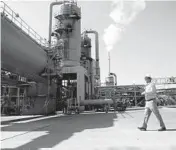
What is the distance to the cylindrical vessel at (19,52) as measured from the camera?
1241cm

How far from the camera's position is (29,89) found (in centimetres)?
2155

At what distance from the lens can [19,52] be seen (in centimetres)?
1395

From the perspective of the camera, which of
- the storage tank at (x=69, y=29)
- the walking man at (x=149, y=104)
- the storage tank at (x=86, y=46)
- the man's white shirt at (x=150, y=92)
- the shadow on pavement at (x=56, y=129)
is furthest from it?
the storage tank at (x=86, y=46)

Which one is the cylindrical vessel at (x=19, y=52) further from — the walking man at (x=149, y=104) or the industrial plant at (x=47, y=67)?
the walking man at (x=149, y=104)

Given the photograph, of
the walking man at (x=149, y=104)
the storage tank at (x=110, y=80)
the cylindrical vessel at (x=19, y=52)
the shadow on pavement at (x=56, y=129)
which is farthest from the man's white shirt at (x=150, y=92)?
the storage tank at (x=110, y=80)

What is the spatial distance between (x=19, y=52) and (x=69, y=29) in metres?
16.9

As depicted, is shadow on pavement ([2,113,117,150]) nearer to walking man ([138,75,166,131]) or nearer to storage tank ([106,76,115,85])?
walking man ([138,75,166,131])

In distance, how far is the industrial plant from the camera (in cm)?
1386

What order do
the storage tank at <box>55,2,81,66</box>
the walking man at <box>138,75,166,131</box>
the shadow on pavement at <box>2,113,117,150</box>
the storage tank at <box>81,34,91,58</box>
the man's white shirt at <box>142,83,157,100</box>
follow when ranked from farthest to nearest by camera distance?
the storage tank at <box>81,34,91,58</box>, the storage tank at <box>55,2,81,66</box>, the man's white shirt at <box>142,83,157,100</box>, the walking man at <box>138,75,166,131</box>, the shadow on pavement at <box>2,113,117,150</box>

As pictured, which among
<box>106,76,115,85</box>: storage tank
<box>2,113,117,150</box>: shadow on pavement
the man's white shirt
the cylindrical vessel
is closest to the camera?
<box>2,113,117,150</box>: shadow on pavement

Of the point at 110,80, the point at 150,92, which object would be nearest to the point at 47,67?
the point at 150,92

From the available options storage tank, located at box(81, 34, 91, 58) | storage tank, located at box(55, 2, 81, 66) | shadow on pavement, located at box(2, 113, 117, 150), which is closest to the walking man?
shadow on pavement, located at box(2, 113, 117, 150)

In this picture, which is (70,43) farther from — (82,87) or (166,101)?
(166,101)

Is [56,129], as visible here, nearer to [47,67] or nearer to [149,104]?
[149,104]
